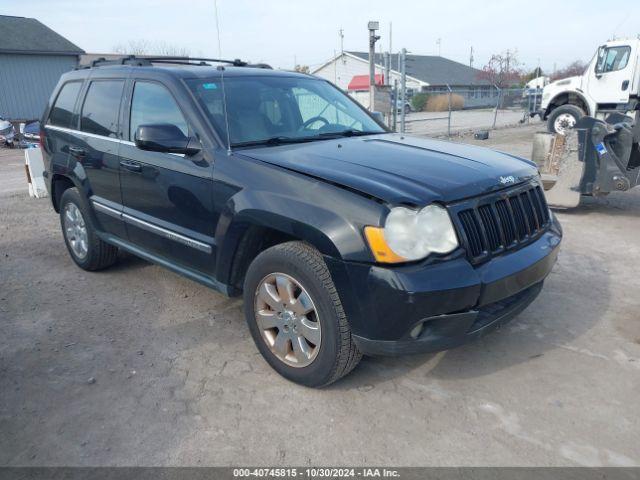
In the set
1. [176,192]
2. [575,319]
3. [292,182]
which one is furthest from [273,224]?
[575,319]

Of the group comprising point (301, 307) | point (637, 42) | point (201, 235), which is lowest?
point (301, 307)

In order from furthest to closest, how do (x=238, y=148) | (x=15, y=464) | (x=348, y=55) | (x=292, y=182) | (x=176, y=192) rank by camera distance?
(x=348, y=55), (x=176, y=192), (x=238, y=148), (x=292, y=182), (x=15, y=464)

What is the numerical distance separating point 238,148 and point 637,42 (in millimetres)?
15033

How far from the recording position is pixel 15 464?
2578 millimetres

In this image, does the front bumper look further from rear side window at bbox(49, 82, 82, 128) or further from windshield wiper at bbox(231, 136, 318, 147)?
rear side window at bbox(49, 82, 82, 128)

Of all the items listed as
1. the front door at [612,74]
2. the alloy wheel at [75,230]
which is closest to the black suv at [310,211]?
the alloy wheel at [75,230]

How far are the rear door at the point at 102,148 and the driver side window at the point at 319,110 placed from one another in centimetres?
144

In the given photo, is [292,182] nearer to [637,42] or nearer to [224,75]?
[224,75]

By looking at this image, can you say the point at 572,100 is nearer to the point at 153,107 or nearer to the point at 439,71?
the point at 153,107

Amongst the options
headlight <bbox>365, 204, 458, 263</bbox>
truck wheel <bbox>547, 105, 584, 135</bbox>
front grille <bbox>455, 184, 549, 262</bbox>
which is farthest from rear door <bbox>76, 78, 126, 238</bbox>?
truck wheel <bbox>547, 105, 584, 135</bbox>

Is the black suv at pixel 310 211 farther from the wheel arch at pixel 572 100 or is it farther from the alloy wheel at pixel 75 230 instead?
the wheel arch at pixel 572 100

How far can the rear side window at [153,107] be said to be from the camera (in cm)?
368

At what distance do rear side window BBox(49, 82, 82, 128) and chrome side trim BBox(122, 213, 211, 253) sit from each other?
1.42m

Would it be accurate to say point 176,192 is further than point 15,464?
Yes
